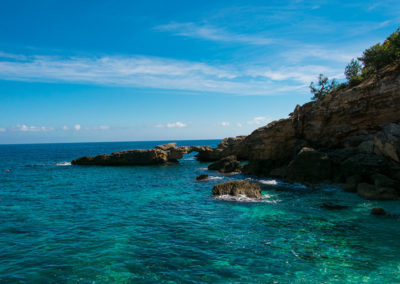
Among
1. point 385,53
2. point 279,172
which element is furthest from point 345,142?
point 385,53

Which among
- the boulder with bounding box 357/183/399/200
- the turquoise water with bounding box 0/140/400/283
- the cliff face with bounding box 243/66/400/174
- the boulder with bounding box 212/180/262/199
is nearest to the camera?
the turquoise water with bounding box 0/140/400/283

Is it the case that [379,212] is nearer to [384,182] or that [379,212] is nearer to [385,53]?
[384,182]

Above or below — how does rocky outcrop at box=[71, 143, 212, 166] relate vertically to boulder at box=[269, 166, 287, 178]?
above

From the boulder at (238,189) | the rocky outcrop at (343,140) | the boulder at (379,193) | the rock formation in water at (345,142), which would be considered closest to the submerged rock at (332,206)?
the boulder at (379,193)

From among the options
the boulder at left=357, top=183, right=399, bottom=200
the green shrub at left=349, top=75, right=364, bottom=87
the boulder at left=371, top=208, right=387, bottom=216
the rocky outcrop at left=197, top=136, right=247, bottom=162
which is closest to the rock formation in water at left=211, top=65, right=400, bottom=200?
the boulder at left=357, top=183, right=399, bottom=200

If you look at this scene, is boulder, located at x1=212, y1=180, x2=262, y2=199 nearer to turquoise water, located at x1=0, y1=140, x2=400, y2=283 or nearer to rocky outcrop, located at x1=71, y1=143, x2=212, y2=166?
turquoise water, located at x1=0, y1=140, x2=400, y2=283

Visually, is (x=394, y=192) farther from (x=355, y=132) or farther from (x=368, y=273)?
(x=368, y=273)

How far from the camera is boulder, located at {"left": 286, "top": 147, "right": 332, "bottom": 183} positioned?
29281 mm

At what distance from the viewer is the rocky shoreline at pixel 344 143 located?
83.4 feet

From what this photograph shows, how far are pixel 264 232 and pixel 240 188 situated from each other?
9.71 m

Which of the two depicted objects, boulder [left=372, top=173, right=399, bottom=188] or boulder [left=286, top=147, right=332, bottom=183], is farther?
boulder [left=286, top=147, right=332, bottom=183]

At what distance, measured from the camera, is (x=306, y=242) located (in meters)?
13.4

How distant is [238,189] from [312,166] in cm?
Answer: 1064

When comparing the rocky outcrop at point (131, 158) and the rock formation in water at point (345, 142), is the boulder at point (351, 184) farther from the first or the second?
the rocky outcrop at point (131, 158)
